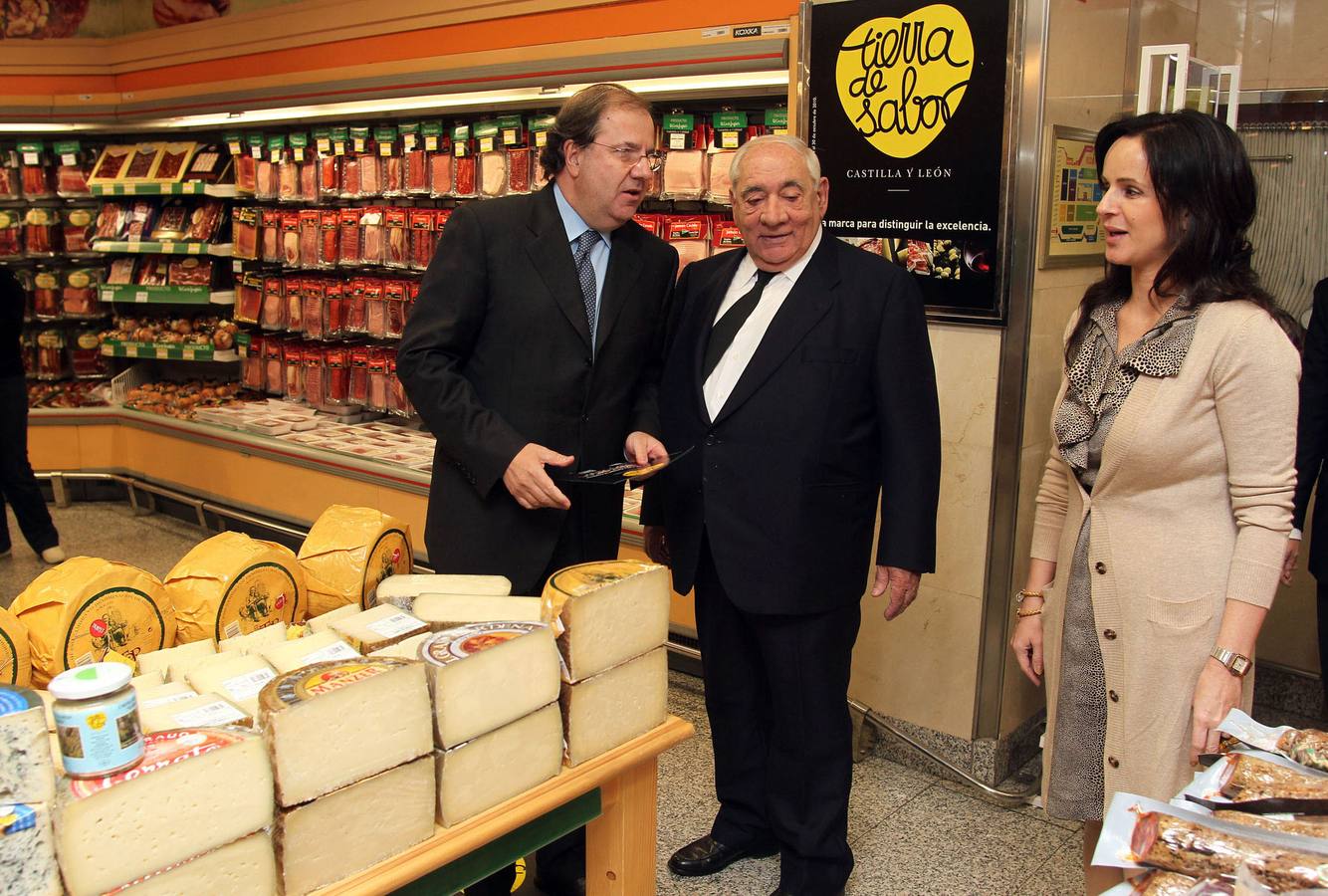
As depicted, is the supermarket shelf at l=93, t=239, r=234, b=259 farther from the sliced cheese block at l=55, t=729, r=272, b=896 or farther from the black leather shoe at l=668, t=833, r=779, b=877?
the sliced cheese block at l=55, t=729, r=272, b=896

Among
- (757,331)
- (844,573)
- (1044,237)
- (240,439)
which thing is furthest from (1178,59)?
(240,439)

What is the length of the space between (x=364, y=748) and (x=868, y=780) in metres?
2.38

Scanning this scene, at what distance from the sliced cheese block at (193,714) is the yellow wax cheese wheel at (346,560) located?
2.06ft

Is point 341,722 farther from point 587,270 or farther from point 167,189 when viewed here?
point 167,189

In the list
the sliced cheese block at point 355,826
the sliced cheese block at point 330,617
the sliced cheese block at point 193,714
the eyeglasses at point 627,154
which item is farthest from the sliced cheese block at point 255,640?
the eyeglasses at point 627,154

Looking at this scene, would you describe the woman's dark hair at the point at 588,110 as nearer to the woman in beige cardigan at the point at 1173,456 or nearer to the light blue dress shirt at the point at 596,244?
the light blue dress shirt at the point at 596,244

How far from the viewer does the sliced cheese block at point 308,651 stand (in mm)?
1745

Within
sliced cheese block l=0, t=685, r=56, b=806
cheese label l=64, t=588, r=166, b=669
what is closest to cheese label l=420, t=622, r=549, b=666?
sliced cheese block l=0, t=685, r=56, b=806

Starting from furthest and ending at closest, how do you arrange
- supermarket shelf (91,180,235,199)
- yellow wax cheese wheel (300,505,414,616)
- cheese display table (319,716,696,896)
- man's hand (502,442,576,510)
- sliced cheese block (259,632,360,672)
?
supermarket shelf (91,180,235,199)
man's hand (502,442,576,510)
yellow wax cheese wheel (300,505,414,616)
sliced cheese block (259,632,360,672)
cheese display table (319,716,696,896)

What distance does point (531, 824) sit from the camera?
1809 mm

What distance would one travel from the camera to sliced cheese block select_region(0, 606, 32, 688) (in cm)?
183

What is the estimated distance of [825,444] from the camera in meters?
2.53

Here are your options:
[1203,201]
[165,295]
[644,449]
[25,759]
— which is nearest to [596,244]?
[644,449]

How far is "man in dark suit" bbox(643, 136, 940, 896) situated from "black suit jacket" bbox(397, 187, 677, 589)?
0.21m
